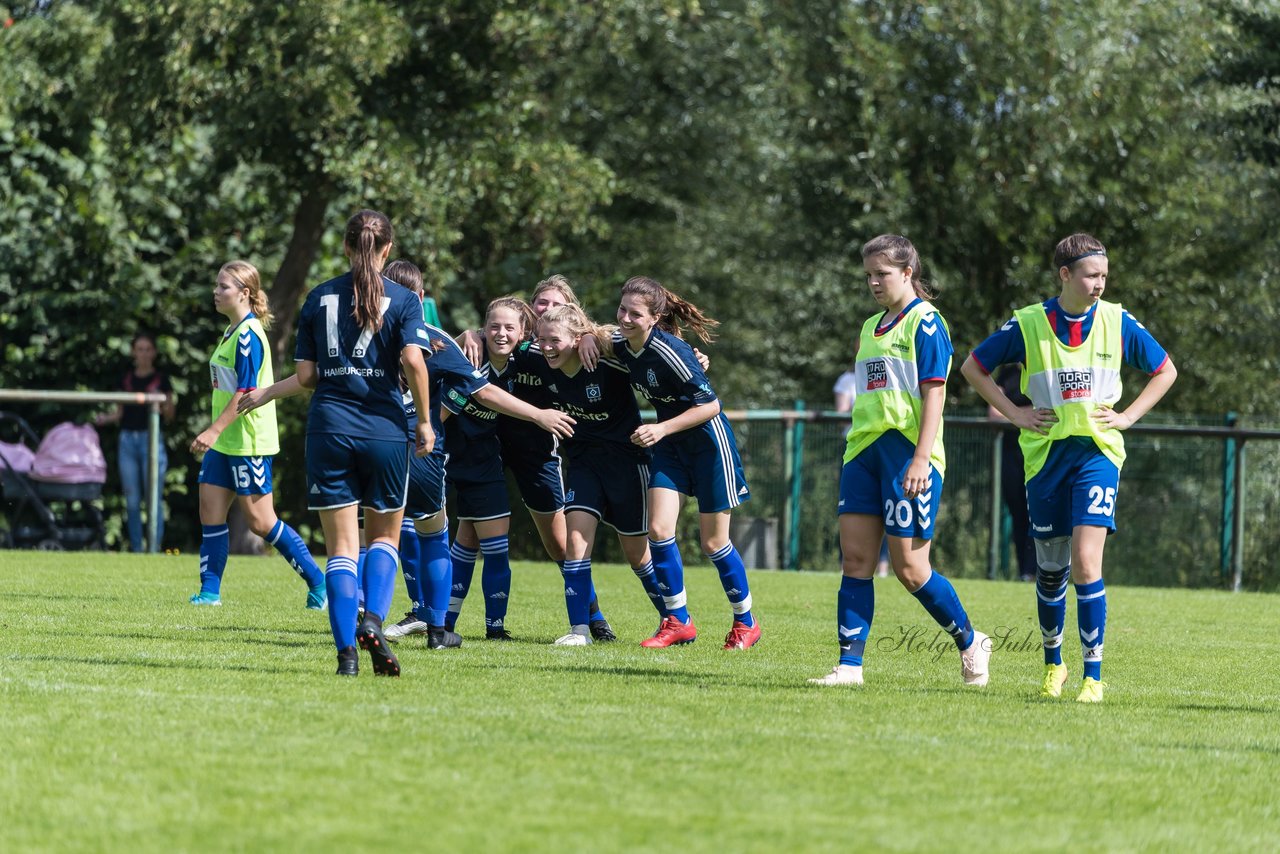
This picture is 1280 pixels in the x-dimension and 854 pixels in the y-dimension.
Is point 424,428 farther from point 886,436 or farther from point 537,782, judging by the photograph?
point 537,782

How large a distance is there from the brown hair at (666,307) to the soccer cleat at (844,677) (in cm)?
196

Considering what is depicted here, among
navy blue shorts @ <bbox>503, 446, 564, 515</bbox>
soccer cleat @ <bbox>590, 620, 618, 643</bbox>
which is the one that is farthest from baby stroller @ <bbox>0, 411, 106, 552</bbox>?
soccer cleat @ <bbox>590, 620, 618, 643</bbox>

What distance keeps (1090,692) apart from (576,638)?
2.77 meters

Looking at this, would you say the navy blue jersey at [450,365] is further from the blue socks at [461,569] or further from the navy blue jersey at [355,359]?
the blue socks at [461,569]

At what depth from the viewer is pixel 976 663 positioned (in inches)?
293

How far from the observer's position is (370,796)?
14.9 feet

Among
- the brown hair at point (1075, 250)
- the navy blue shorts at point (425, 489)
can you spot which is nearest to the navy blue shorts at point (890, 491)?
the brown hair at point (1075, 250)

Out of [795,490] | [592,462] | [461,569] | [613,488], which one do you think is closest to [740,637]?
[613,488]

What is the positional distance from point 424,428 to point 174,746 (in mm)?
1982

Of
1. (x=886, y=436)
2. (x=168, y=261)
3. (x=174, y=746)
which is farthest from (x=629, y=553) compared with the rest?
(x=168, y=261)

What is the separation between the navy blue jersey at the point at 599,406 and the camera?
879 cm

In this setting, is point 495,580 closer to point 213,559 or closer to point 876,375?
point 213,559

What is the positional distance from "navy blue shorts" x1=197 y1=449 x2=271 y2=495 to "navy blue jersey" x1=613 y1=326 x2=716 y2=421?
288 centimetres

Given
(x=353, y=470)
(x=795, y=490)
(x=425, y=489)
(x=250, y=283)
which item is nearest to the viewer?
(x=353, y=470)
